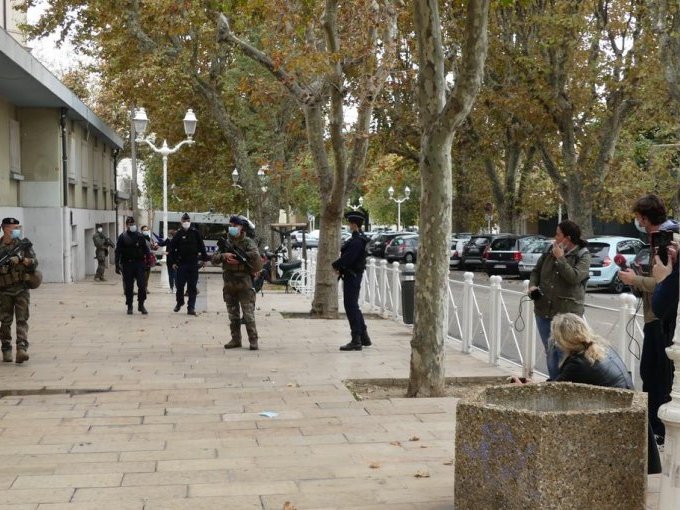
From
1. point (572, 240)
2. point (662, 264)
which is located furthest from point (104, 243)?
point (662, 264)

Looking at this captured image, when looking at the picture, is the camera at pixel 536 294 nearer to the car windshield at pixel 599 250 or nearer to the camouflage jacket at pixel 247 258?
the camouflage jacket at pixel 247 258

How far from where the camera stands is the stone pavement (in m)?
6.13

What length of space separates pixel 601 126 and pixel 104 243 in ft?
53.4

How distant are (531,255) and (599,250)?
3.85m

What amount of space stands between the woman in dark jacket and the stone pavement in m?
1.07

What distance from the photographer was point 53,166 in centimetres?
2805

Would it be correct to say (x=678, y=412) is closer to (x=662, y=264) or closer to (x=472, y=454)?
(x=472, y=454)

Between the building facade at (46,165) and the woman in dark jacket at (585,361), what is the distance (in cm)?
1742

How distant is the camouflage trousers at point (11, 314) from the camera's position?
11594 millimetres

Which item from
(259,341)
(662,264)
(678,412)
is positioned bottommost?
(259,341)

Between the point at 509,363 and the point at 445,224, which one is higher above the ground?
the point at 445,224

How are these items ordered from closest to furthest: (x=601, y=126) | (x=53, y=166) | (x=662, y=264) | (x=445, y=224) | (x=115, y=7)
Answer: (x=662, y=264) → (x=445, y=224) → (x=115, y=7) → (x=53, y=166) → (x=601, y=126)

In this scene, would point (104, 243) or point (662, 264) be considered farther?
point (104, 243)

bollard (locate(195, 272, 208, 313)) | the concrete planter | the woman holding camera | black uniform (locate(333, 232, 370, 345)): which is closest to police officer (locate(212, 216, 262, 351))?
black uniform (locate(333, 232, 370, 345))
